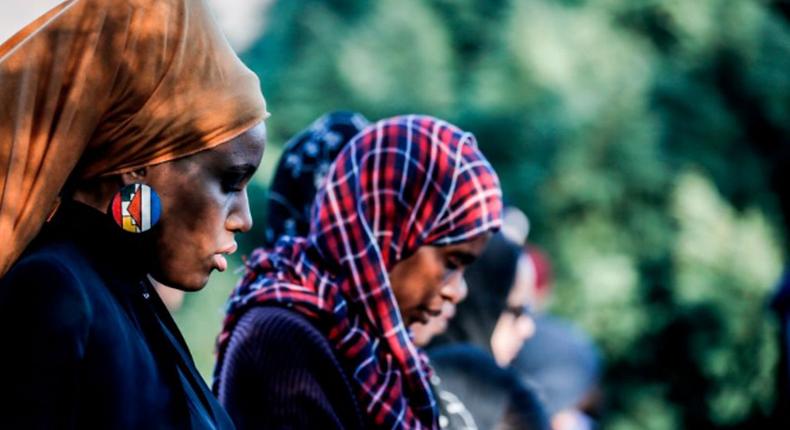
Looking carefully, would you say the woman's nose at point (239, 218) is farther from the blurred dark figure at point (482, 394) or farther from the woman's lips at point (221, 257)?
the blurred dark figure at point (482, 394)

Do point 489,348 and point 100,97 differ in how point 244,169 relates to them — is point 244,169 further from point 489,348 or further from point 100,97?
point 489,348

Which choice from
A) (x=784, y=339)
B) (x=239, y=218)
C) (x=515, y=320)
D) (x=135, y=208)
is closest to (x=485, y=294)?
(x=515, y=320)

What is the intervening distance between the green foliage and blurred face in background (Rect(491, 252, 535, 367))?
128 inches

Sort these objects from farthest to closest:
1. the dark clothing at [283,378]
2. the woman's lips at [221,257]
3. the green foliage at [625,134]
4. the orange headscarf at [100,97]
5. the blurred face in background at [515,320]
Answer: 1. the green foliage at [625,134]
2. the blurred face in background at [515,320]
3. the dark clothing at [283,378]
4. the woman's lips at [221,257]
5. the orange headscarf at [100,97]

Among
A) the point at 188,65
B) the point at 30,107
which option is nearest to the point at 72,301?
the point at 30,107

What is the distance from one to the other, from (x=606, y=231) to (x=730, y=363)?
1184 millimetres

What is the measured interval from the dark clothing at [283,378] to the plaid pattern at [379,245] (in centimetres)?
5

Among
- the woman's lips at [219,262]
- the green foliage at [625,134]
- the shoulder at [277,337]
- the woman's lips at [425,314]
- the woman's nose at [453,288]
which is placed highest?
the woman's lips at [219,262]

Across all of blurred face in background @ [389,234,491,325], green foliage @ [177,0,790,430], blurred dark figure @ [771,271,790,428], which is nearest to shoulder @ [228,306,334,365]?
blurred face in background @ [389,234,491,325]

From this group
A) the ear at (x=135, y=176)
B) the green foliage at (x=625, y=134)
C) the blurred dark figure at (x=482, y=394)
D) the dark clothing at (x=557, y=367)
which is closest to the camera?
the ear at (x=135, y=176)

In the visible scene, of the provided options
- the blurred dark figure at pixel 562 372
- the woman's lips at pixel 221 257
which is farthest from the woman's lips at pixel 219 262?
the blurred dark figure at pixel 562 372

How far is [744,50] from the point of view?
9180 mm

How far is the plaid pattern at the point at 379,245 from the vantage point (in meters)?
2.80

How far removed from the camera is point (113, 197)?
1.97 meters
